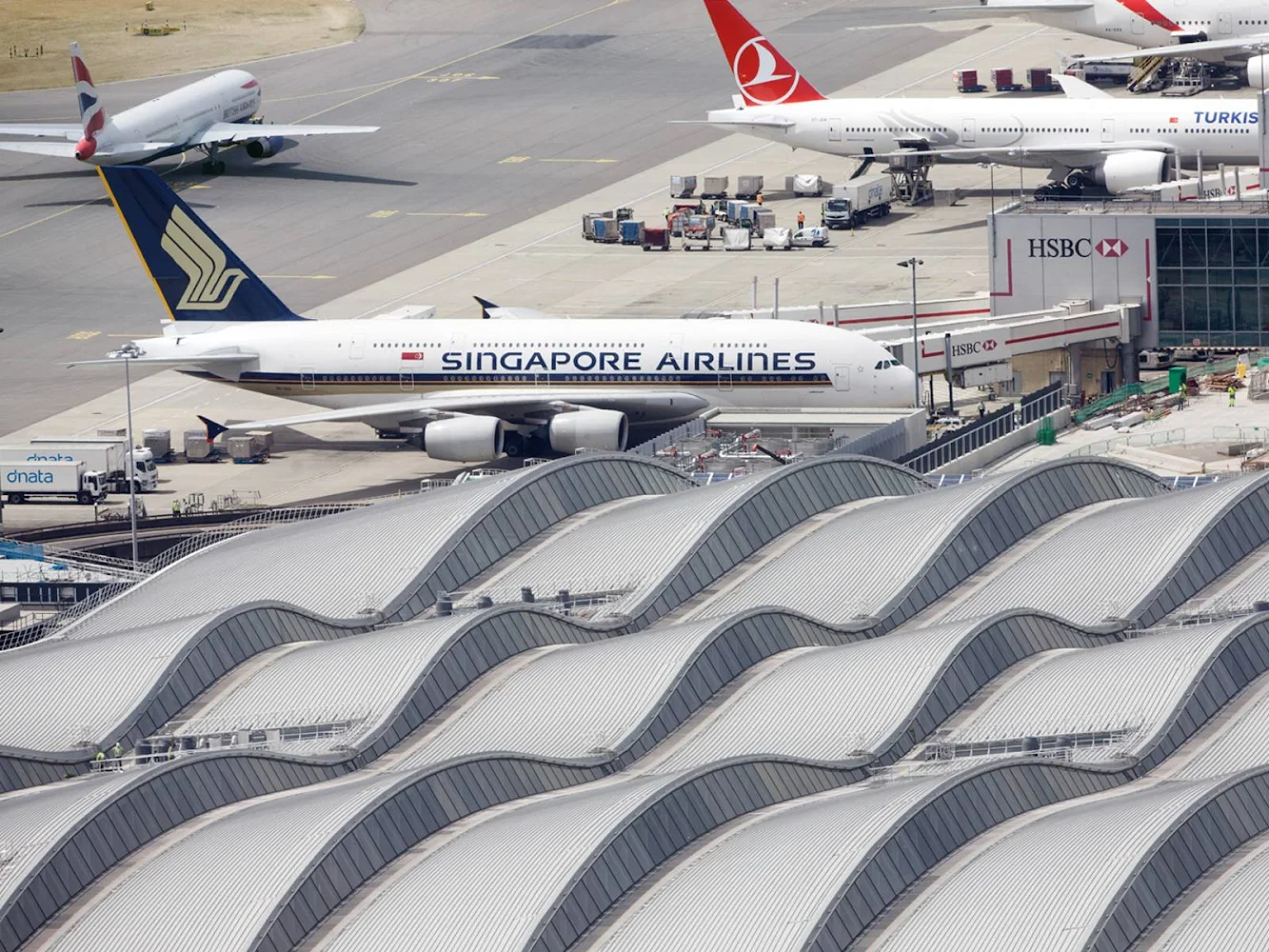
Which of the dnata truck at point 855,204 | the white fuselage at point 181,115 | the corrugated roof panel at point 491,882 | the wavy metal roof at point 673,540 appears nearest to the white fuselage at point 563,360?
the wavy metal roof at point 673,540

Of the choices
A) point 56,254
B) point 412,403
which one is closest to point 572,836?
point 412,403

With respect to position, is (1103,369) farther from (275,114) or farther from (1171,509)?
(275,114)

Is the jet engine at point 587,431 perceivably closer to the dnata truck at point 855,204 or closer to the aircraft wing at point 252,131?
the dnata truck at point 855,204

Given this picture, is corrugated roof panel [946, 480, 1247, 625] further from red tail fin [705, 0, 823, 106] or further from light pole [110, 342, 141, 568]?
red tail fin [705, 0, 823, 106]

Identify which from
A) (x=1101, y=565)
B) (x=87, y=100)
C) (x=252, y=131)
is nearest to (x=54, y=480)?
(x=1101, y=565)

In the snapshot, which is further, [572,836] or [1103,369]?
[1103,369]
